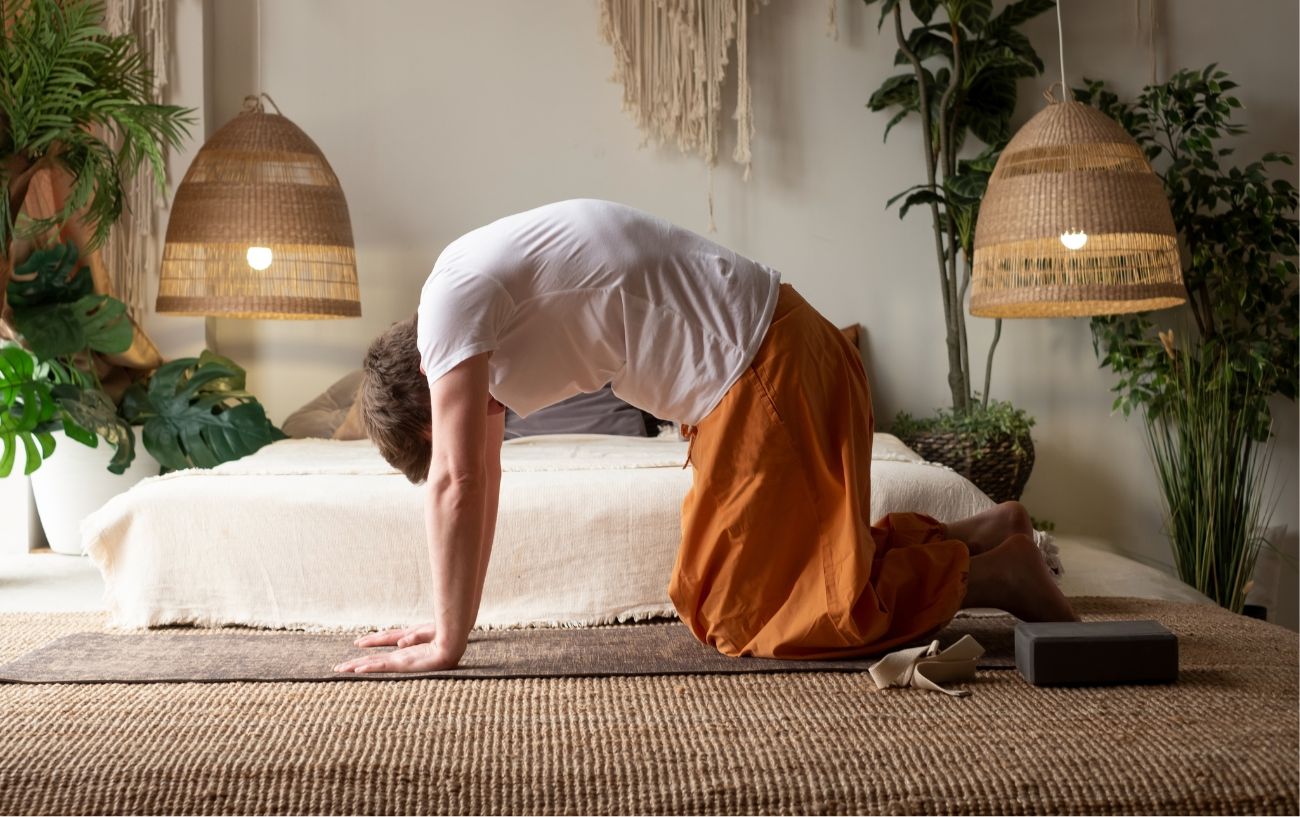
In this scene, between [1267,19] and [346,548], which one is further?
[1267,19]

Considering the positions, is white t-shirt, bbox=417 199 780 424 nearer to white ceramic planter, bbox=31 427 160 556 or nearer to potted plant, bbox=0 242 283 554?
potted plant, bbox=0 242 283 554

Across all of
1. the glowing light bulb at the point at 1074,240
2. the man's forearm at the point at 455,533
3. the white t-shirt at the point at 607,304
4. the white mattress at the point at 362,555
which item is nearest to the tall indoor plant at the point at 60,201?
the white mattress at the point at 362,555

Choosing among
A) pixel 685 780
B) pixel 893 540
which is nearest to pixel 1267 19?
pixel 893 540

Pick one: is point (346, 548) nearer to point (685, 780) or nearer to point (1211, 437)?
point (685, 780)

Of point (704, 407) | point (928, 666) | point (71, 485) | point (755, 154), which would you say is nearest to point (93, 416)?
point (71, 485)

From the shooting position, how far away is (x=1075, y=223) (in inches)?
118

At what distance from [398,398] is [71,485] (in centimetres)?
193

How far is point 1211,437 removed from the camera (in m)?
3.28

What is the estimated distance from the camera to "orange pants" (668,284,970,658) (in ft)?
5.69

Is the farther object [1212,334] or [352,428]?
[1212,334]

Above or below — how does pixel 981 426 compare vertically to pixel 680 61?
below

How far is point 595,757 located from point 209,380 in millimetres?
2355

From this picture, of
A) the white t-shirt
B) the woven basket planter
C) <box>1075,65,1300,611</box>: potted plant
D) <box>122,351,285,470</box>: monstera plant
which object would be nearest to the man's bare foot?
the white t-shirt

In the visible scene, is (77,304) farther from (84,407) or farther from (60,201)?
(60,201)
